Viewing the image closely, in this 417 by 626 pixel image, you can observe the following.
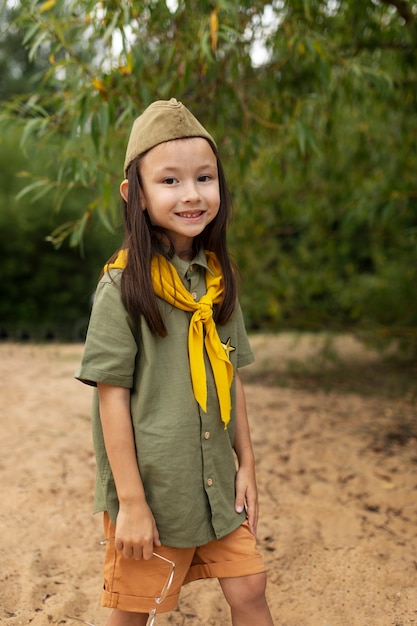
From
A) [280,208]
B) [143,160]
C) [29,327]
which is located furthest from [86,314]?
[143,160]

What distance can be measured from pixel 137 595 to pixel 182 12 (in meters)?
2.36

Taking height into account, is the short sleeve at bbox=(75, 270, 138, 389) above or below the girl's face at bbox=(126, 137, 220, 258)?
below

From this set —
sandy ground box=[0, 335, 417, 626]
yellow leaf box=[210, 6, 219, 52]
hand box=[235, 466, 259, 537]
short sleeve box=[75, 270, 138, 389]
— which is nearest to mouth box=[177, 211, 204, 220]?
short sleeve box=[75, 270, 138, 389]

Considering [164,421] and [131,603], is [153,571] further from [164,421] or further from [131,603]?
[164,421]

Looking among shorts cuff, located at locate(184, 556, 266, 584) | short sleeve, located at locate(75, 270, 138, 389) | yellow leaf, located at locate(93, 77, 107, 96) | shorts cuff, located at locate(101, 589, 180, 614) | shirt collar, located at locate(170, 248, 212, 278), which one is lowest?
shorts cuff, located at locate(101, 589, 180, 614)

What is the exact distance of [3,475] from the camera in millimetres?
3107

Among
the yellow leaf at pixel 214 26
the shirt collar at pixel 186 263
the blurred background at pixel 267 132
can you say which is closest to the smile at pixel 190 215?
the shirt collar at pixel 186 263

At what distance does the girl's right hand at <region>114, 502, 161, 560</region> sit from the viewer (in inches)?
59.0

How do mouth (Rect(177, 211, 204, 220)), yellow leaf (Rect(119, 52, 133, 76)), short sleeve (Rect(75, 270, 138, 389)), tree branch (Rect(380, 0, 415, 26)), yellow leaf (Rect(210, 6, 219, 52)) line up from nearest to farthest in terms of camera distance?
short sleeve (Rect(75, 270, 138, 389))
mouth (Rect(177, 211, 204, 220))
yellow leaf (Rect(210, 6, 219, 52))
yellow leaf (Rect(119, 52, 133, 76))
tree branch (Rect(380, 0, 415, 26))

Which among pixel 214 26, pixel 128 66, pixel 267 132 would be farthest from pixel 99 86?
pixel 267 132

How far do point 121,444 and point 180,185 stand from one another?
24.6 inches

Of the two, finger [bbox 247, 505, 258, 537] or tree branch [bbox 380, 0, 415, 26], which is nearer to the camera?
finger [bbox 247, 505, 258, 537]

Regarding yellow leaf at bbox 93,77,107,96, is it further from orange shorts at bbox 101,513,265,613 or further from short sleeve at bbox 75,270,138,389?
orange shorts at bbox 101,513,265,613

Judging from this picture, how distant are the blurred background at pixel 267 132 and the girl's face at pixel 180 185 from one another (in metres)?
0.33
